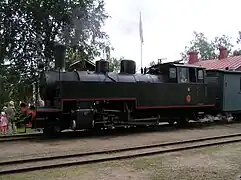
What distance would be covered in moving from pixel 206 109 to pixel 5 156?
9703mm

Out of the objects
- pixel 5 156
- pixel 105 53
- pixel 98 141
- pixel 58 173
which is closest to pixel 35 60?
pixel 105 53

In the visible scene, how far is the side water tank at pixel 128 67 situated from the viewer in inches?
508

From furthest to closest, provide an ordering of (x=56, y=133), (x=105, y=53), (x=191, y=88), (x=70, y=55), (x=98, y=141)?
(x=105, y=53)
(x=70, y=55)
(x=191, y=88)
(x=56, y=133)
(x=98, y=141)

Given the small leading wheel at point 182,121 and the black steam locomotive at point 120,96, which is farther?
the small leading wheel at point 182,121

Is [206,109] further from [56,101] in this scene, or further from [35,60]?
[35,60]

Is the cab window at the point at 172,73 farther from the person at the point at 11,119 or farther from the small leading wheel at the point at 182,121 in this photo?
the person at the point at 11,119

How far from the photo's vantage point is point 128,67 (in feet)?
42.5

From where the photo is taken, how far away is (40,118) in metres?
10.4

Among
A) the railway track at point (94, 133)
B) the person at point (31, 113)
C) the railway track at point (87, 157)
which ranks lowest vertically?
the railway track at point (87, 157)

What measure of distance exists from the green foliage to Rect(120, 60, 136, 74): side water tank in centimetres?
981

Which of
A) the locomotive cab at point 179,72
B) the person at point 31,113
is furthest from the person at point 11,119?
the locomotive cab at point 179,72

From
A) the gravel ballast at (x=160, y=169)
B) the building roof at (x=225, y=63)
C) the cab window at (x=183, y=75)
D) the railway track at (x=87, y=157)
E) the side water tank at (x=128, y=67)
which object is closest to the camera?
the gravel ballast at (x=160, y=169)

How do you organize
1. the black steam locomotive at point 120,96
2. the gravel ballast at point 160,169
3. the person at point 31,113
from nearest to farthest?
1. the gravel ballast at point 160,169
2. the person at point 31,113
3. the black steam locomotive at point 120,96

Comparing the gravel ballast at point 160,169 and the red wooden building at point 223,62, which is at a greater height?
the red wooden building at point 223,62
